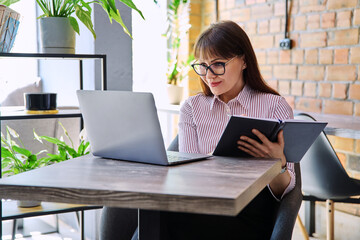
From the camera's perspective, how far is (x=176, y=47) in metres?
3.73

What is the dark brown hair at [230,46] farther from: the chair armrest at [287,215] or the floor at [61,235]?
the floor at [61,235]

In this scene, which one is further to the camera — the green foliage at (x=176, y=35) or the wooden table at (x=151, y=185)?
the green foliage at (x=176, y=35)

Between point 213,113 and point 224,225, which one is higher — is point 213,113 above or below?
above

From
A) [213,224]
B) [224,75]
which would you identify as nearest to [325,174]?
[224,75]

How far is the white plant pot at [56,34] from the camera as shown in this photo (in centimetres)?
196

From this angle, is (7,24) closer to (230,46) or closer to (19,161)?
(19,161)

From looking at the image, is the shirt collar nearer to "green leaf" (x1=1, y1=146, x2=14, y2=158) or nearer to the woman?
the woman

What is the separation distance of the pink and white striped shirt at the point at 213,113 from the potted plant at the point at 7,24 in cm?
79

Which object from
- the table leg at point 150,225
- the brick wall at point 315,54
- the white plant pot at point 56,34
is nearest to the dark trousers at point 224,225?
the table leg at point 150,225

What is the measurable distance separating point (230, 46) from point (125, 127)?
Answer: 675mm

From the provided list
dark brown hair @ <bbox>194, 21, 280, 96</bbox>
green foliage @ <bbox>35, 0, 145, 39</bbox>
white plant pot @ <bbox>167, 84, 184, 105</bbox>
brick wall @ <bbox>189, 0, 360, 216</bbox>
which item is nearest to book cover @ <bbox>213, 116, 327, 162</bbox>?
dark brown hair @ <bbox>194, 21, 280, 96</bbox>

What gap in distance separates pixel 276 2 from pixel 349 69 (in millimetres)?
745

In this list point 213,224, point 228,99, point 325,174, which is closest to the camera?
point 213,224

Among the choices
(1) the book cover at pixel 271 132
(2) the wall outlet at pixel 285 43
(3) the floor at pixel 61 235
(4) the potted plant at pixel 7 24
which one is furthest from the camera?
(2) the wall outlet at pixel 285 43
